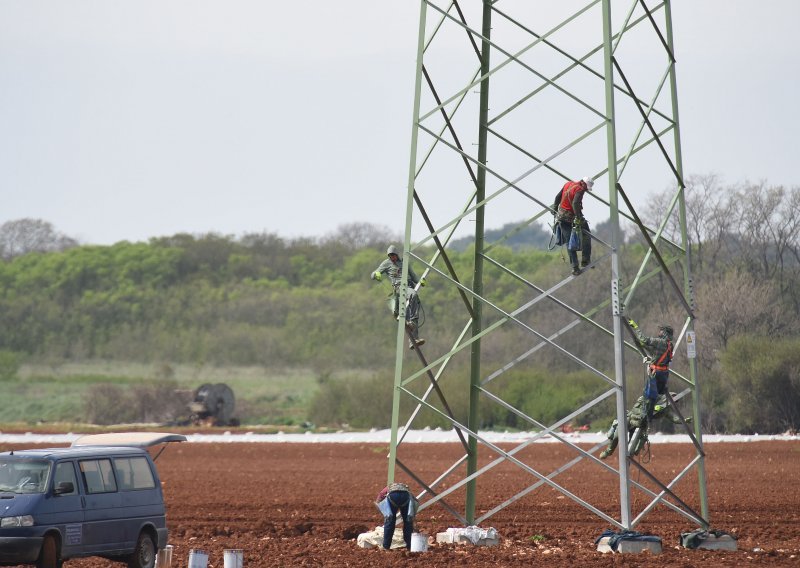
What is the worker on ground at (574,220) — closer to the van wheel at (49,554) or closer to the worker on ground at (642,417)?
the worker on ground at (642,417)

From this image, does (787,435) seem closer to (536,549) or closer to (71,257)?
(536,549)

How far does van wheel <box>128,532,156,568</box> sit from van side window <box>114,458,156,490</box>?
28.9 inches

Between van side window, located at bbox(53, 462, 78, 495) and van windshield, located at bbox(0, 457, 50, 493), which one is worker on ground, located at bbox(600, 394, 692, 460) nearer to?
van side window, located at bbox(53, 462, 78, 495)

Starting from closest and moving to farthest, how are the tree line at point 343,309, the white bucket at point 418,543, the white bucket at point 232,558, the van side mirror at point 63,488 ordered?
the white bucket at point 232,558 → the van side mirror at point 63,488 → the white bucket at point 418,543 → the tree line at point 343,309

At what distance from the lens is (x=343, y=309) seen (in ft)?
331

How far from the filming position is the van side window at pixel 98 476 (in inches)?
697

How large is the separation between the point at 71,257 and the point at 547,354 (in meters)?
64.1

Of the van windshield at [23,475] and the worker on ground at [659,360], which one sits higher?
the worker on ground at [659,360]

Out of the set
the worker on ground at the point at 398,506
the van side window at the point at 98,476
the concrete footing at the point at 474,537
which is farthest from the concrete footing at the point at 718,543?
the van side window at the point at 98,476

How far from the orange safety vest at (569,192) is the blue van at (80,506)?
756 cm

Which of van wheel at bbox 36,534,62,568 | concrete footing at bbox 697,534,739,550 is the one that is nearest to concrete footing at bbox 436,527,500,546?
concrete footing at bbox 697,534,739,550

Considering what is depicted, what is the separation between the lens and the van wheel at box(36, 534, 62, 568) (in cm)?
1641

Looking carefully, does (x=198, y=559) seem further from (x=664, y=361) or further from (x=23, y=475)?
(x=664, y=361)

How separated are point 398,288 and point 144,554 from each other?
20.5 feet
